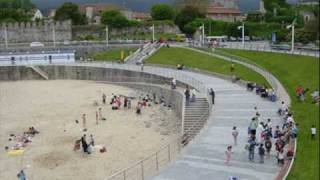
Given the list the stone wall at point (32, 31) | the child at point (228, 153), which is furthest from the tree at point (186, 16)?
the child at point (228, 153)

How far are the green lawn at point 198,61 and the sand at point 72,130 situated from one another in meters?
6.74

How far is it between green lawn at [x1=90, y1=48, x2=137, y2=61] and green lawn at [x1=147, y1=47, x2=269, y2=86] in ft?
14.0

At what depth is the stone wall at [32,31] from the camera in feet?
237

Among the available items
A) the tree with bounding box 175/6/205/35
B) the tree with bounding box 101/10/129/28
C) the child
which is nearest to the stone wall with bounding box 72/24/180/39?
the tree with bounding box 101/10/129/28

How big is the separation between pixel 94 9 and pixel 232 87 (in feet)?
334

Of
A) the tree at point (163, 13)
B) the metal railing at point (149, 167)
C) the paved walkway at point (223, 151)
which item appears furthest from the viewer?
the tree at point (163, 13)

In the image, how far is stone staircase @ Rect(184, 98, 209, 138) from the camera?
24056mm

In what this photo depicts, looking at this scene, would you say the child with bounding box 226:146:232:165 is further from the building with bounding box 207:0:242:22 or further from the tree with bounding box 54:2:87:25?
the building with bounding box 207:0:242:22

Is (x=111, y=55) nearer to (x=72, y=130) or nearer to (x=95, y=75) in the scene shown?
(x=95, y=75)

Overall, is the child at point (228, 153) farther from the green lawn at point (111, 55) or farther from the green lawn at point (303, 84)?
the green lawn at point (111, 55)

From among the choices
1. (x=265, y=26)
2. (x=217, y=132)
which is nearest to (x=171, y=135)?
(x=217, y=132)

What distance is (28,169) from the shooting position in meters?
21.8

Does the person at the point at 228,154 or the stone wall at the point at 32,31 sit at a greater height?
the stone wall at the point at 32,31

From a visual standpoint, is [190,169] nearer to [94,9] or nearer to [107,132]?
[107,132]
